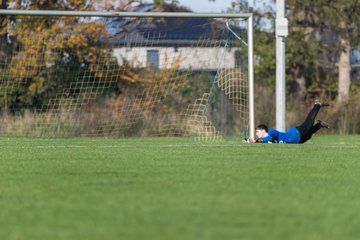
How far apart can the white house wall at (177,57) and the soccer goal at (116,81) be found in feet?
0.10

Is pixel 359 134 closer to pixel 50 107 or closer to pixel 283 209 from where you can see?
pixel 50 107

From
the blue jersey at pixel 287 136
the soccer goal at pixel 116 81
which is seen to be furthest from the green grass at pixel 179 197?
the soccer goal at pixel 116 81

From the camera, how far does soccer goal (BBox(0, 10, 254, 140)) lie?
27.8 m

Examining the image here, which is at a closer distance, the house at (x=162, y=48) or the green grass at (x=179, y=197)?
the green grass at (x=179, y=197)

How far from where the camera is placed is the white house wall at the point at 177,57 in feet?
94.6

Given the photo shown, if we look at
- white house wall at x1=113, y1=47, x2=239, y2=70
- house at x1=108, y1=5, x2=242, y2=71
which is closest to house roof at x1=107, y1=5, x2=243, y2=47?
house at x1=108, y1=5, x2=242, y2=71

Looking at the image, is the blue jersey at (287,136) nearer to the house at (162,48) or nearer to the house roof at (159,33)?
the house roof at (159,33)

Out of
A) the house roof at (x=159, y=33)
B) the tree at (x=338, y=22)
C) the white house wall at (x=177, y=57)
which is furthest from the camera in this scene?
the tree at (x=338, y=22)

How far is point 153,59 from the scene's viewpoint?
2944 centimetres

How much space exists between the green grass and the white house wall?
13175 millimetres

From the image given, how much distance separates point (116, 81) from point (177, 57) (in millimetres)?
2250

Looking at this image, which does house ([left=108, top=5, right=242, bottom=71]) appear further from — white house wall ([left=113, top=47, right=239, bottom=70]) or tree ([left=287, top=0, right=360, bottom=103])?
tree ([left=287, top=0, right=360, bottom=103])

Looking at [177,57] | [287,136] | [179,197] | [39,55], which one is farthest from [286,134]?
[179,197]

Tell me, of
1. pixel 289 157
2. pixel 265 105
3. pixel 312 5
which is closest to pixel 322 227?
pixel 289 157
